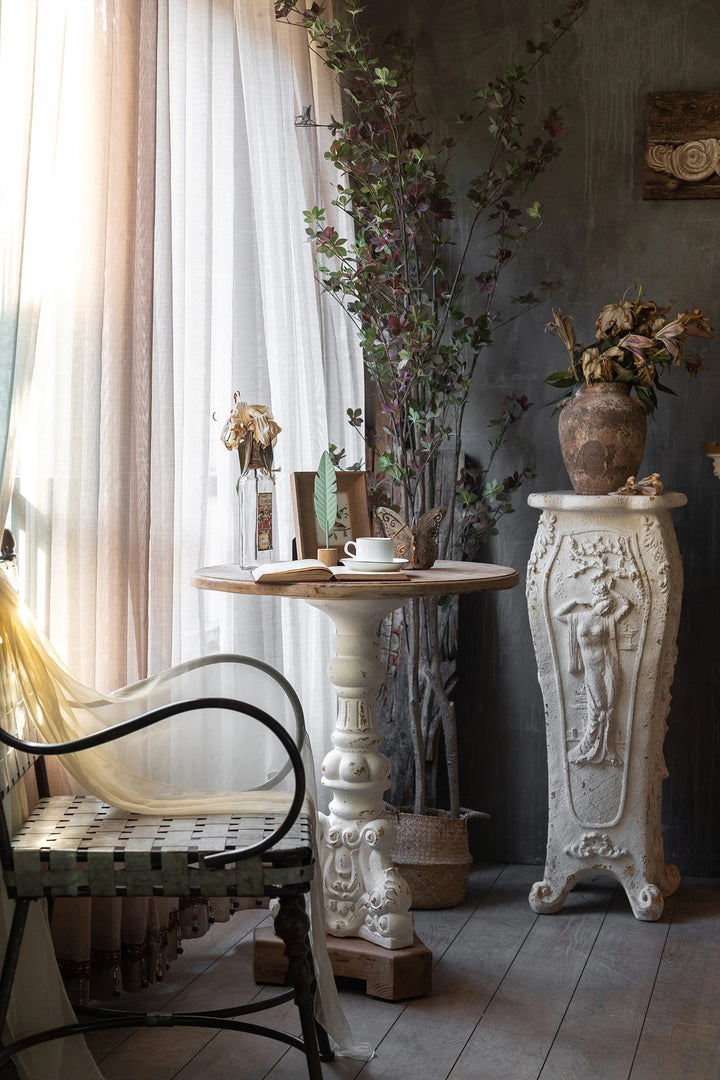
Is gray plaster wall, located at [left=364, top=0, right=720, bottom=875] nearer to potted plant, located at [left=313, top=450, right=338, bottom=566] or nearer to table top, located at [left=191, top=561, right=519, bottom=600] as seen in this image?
potted plant, located at [left=313, top=450, right=338, bottom=566]

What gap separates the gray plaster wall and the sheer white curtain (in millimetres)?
493

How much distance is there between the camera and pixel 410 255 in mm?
3111

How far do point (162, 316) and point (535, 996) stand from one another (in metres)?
1.68

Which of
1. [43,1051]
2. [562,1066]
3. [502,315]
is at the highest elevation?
[502,315]

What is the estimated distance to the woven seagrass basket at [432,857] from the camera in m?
2.98

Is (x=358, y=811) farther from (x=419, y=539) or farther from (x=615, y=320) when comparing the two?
(x=615, y=320)

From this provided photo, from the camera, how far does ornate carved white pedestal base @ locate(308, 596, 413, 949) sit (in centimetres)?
244

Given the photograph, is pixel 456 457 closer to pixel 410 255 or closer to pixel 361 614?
pixel 410 255

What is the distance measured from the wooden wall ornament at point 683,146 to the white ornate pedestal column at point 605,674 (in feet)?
3.00

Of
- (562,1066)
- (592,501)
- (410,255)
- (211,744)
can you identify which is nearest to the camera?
(562,1066)

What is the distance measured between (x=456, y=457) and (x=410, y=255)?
56cm

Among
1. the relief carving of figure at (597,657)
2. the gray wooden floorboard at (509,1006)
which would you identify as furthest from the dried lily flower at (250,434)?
the gray wooden floorboard at (509,1006)

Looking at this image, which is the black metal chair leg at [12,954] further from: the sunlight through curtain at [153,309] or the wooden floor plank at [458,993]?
the wooden floor plank at [458,993]

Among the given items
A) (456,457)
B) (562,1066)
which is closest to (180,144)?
(456,457)
